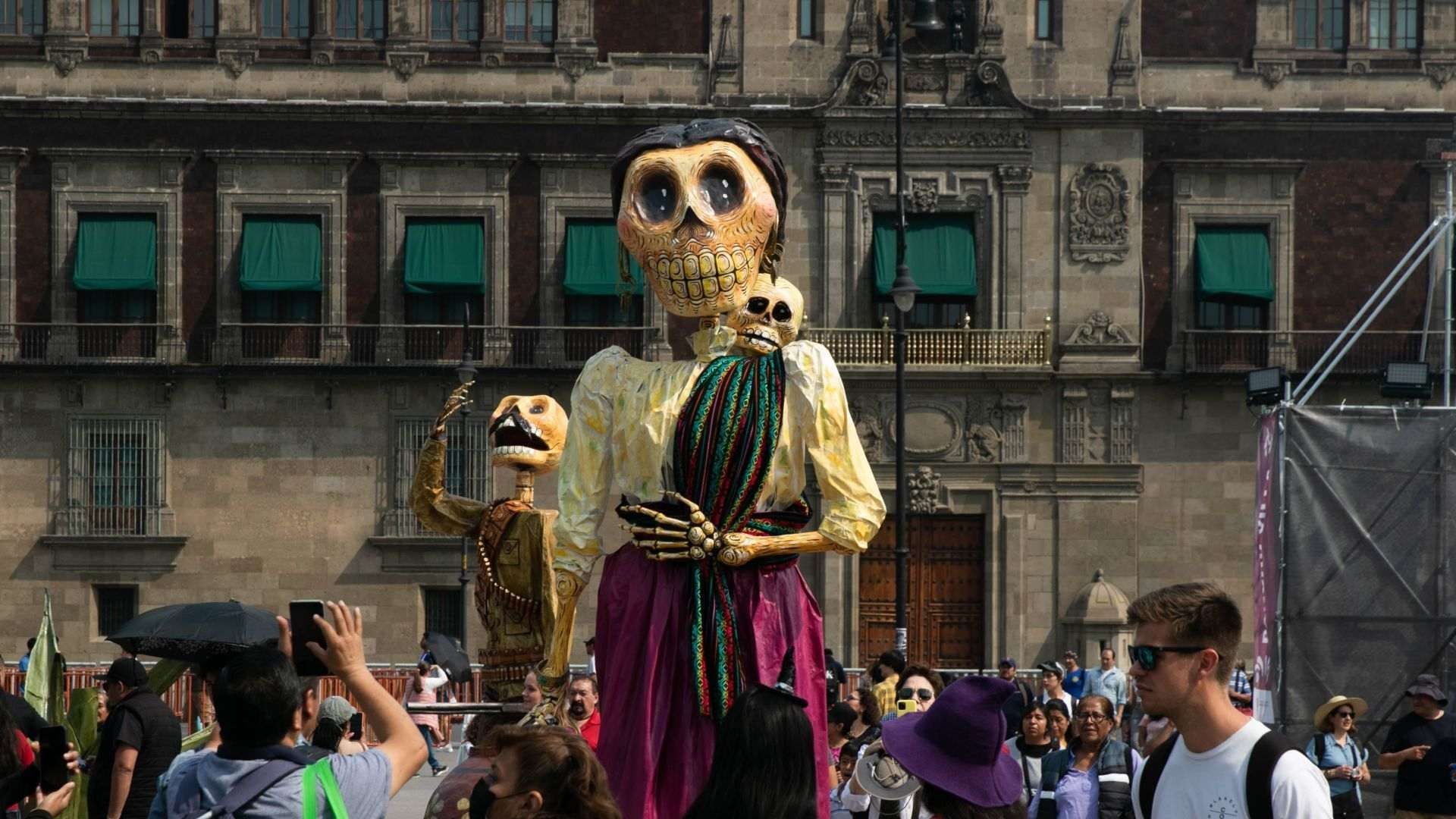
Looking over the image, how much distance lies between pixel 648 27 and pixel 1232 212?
356 inches

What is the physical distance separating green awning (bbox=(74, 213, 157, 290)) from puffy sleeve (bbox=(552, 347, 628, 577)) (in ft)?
87.5

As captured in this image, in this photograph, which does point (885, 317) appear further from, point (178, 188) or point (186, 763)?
point (186, 763)

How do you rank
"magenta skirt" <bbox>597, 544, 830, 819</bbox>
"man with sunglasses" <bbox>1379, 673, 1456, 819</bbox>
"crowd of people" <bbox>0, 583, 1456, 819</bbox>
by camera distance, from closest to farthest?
"crowd of people" <bbox>0, 583, 1456, 819</bbox> → "magenta skirt" <bbox>597, 544, 830, 819</bbox> → "man with sunglasses" <bbox>1379, 673, 1456, 819</bbox>

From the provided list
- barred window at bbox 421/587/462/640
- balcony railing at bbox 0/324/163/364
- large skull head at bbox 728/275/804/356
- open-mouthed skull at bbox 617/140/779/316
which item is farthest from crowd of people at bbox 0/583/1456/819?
balcony railing at bbox 0/324/163/364

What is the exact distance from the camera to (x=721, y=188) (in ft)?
28.1

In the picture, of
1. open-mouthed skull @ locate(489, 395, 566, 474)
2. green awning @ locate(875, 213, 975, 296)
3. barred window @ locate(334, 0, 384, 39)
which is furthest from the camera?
barred window @ locate(334, 0, 384, 39)

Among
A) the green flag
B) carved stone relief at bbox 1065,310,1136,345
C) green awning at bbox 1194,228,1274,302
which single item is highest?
green awning at bbox 1194,228,1274,302

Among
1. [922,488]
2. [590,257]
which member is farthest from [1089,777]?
[590,257]

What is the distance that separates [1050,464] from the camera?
33.8 metres

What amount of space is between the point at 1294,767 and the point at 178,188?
30775 millimetres

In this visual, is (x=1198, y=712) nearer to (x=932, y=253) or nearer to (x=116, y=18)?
(x=932, y=253)

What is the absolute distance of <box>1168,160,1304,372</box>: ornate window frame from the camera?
34.1m

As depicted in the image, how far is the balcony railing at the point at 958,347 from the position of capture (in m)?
33.7

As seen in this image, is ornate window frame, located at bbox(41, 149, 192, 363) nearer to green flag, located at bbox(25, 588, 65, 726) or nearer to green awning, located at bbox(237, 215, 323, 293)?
green awning, located at bbox(237, 215, 323, 293)
